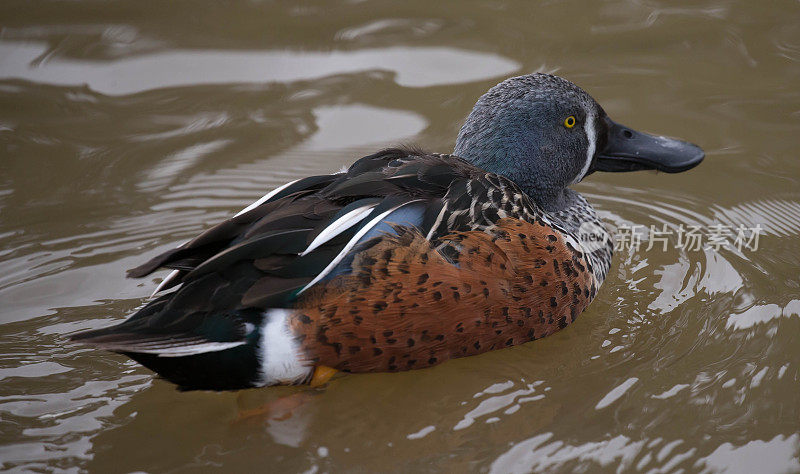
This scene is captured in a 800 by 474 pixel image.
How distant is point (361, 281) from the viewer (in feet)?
13.1

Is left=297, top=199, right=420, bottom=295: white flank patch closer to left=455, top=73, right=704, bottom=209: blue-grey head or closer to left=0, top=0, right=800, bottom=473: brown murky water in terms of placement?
left=0, top=0, right=800, bottom=473: brown murky water

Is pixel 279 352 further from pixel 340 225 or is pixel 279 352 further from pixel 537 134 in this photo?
pixel 537 134

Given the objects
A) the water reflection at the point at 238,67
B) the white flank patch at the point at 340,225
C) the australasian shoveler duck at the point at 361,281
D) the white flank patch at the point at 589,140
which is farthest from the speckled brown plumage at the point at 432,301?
the water reflection at the point at 238,67

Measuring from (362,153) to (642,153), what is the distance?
1.98 metres

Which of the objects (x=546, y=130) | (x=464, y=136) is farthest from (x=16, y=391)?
(x=546, y=130)

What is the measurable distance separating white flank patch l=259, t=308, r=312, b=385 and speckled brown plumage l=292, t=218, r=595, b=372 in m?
0.05

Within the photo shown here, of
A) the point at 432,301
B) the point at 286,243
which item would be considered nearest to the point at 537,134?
the point at 432,301

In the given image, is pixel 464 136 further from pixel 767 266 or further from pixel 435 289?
pixel 767 266

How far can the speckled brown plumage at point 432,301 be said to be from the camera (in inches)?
157

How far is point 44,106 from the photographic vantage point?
677 cm

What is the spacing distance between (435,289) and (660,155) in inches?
74.6

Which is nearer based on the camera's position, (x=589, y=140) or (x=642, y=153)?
(x=589, y=140)

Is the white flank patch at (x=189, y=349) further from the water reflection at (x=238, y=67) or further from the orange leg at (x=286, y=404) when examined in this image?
the water reflection at (x=238, y=67)

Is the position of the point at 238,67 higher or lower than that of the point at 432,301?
higher
